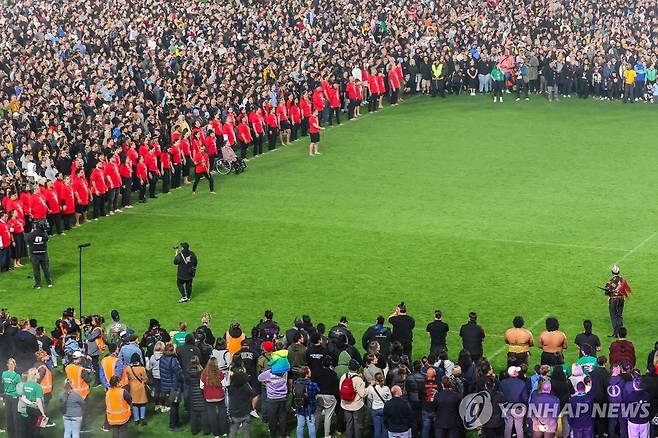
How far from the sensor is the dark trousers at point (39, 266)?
3597 cm

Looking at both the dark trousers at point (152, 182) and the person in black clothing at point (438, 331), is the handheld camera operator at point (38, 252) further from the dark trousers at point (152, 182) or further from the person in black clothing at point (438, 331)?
the person in black clothing at point (438, 331)

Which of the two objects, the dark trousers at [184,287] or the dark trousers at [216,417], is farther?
the dark trousers at [184,287]

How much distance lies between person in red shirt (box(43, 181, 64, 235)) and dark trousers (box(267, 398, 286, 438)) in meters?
16.5

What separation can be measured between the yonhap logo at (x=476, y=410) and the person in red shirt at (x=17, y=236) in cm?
1753

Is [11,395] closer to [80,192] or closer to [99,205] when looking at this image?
[80,192]

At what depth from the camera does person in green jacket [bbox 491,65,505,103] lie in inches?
2274

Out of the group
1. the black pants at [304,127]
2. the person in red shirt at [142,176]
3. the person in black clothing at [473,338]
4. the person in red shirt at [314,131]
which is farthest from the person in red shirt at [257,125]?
the person in black clothing at [473,338]

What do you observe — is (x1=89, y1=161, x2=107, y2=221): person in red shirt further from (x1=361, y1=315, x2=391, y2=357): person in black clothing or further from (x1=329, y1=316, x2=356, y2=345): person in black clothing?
(x1=361, y1=315, x2=391, y2=357): person in black clothing

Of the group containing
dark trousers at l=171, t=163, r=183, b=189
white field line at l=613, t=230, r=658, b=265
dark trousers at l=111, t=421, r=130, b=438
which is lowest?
white field line at l=613, t=230, r=658, b=265

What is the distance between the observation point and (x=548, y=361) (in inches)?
1004

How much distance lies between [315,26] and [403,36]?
4144mm

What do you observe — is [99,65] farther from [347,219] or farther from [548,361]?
[548,361]

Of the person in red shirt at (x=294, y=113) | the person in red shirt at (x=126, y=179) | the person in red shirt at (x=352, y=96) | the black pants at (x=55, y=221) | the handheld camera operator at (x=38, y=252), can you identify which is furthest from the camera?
the person in red shirt at (x=352, y=96)

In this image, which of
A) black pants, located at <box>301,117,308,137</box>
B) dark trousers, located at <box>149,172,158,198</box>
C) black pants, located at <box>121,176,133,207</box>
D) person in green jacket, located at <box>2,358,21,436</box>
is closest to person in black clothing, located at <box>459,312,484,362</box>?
person in green jacket, located at <box>2,358,21,436</box>
